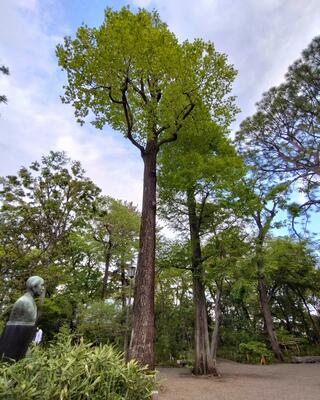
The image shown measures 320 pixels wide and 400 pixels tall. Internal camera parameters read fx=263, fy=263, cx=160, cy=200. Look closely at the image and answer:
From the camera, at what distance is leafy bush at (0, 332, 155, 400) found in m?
1.85

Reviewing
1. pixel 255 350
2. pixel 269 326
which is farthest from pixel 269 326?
pixel 255 350

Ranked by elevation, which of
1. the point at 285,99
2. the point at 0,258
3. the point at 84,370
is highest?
the point at 285,99

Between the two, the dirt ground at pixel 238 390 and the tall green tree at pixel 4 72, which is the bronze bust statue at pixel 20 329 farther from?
the tall green tree at pixel 4 72

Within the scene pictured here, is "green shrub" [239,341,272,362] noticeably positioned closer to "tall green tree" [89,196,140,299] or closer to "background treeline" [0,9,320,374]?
"background treeline" [0,9,320,374]

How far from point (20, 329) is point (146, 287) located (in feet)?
8.89

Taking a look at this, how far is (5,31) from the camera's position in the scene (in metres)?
6.03

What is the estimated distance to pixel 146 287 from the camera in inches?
210

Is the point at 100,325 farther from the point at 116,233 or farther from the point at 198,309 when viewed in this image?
the point at 116,233

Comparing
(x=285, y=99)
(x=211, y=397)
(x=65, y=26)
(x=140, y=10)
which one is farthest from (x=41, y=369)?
(x=285, y=99)

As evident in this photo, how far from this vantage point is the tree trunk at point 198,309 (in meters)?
8.68

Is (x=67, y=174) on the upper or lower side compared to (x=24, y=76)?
lower

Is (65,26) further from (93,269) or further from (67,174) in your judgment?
(93,269)

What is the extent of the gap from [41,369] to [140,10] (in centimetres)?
686

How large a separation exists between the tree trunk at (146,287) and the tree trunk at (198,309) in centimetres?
319
